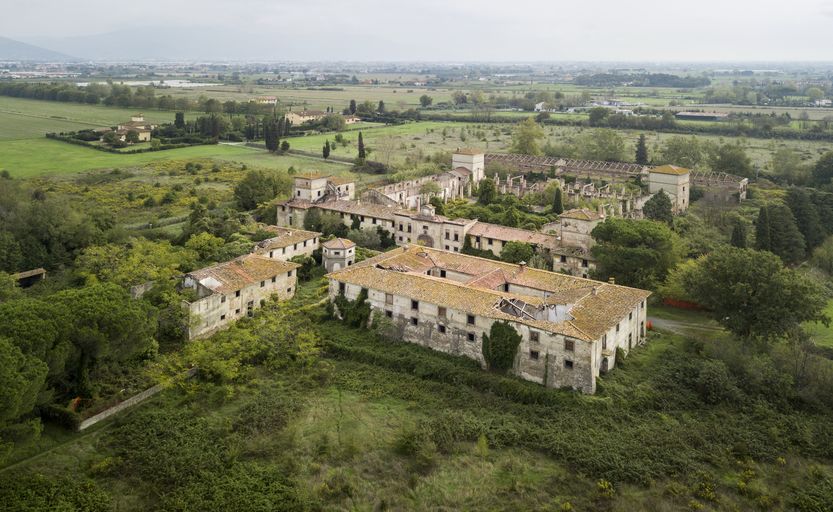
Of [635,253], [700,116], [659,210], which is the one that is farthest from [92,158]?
[700,116]

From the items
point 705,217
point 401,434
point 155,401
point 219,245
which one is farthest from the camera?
point 705,217

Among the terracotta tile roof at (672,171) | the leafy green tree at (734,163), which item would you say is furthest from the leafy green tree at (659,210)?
the leafy green tree at (734,163)

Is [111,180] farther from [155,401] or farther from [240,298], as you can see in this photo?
[155,401]

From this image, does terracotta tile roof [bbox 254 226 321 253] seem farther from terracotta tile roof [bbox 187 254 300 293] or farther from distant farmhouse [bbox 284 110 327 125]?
distant farmhouse [bbox 284 110 327 125]

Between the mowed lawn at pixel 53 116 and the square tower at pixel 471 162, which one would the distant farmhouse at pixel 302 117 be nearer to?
the mowed lawn at pixel 53 116

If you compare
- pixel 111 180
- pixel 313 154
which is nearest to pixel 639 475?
pixel 111 180

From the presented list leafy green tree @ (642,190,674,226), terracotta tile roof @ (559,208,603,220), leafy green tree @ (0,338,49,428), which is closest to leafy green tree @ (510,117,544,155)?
leafy green tree @ (642,190,674,226)
